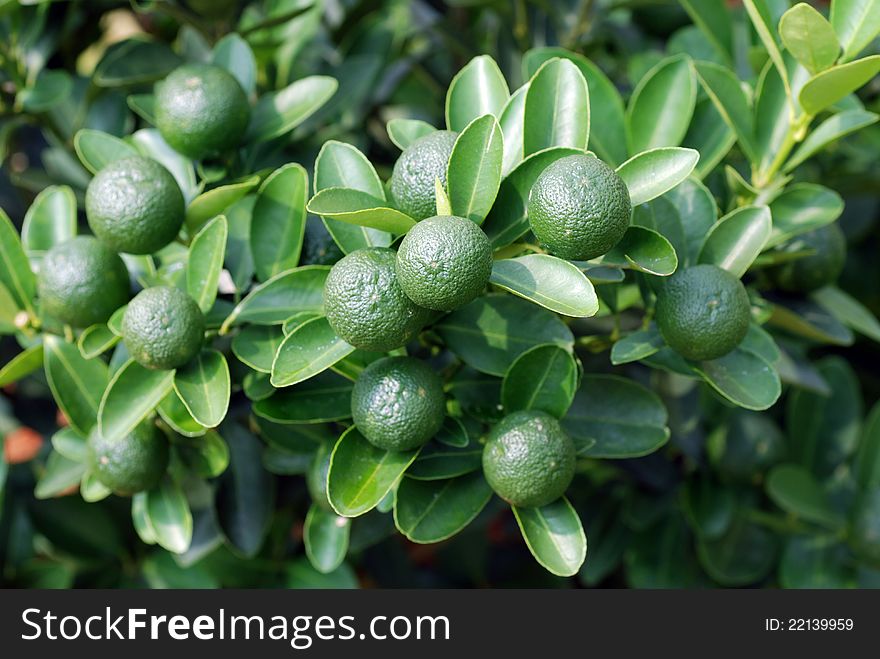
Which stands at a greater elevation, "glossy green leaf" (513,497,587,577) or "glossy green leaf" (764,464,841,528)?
"glossy green leaf" (513,497,587,577)

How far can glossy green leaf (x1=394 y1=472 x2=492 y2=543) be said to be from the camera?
37.2 inches

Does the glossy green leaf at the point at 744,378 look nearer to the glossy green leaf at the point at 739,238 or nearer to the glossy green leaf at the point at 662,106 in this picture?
the glossy green leaf at the point at 739,238

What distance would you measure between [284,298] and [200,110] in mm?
269

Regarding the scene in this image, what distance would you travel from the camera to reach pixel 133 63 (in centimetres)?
132

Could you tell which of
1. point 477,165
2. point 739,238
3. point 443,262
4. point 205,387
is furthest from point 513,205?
point 205,387

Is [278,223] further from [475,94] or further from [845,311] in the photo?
[845,311]

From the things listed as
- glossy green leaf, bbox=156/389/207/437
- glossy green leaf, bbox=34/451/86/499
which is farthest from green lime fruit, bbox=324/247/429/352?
glossy green leaf, bbox=34/451/86/499

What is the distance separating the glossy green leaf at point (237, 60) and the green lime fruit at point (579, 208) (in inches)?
21.1

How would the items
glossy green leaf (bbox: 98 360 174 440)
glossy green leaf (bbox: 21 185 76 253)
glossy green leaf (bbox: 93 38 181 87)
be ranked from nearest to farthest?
glossy green leaf (bbox: 98 360 174 440) < glossy green leaf (bbox: 21 185 76 253) < glossy green leaf (bbox: 93 38 181 87)

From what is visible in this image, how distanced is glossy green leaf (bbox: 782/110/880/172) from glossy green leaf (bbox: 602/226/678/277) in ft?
0.98

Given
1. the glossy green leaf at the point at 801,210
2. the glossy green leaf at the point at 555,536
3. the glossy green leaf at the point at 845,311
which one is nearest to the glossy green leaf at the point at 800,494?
the glossy green leaf at the point at 845,311

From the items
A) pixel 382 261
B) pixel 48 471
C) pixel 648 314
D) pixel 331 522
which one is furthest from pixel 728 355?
pixel 48 471

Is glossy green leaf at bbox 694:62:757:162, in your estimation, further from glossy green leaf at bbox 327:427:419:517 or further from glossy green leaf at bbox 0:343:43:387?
glossy green leaf at bbox 0:343:43:387

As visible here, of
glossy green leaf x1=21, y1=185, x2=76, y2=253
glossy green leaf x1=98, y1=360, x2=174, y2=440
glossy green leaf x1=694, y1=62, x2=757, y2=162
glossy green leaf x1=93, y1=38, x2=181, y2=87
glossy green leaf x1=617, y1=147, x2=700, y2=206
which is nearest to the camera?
glossy green leaf x1=617, y1=147, x2=700, y2=206
